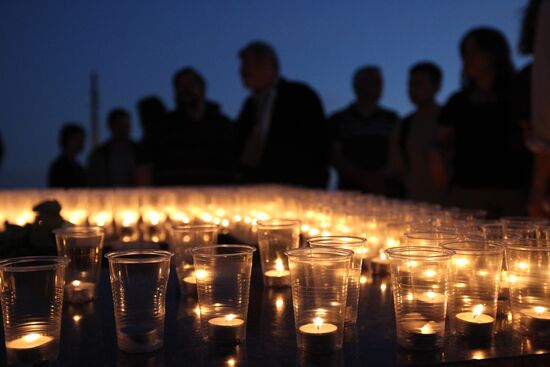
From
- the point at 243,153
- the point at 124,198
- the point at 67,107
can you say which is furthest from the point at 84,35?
the point at 124,198

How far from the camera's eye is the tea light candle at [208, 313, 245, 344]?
128cm

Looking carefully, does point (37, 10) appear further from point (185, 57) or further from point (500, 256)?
point (500, 256)

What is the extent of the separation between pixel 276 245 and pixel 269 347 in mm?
621

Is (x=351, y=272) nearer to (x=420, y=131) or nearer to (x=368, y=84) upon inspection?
(x=420, y=131)

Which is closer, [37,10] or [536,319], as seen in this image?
[536,319]

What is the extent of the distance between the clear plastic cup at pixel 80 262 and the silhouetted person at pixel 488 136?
2623mm

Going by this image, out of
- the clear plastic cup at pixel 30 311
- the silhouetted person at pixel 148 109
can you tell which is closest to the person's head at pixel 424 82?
the silhouetted person at pixel 148 109

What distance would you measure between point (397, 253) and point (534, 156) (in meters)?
2.49

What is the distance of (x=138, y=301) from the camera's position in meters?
1.24

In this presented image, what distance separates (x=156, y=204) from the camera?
314cm

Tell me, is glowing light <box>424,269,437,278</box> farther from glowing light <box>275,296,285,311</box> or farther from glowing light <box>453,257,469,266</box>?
glowing light <box>275,296,285,311</box>

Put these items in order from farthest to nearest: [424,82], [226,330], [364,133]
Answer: [364,133] → [424,82] → [226,330]

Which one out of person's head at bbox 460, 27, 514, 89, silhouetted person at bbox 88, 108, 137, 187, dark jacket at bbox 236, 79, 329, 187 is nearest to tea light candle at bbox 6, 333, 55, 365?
person's head at bbox 460, 27, 514, 89

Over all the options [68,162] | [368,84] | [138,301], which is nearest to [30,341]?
[138,301]
